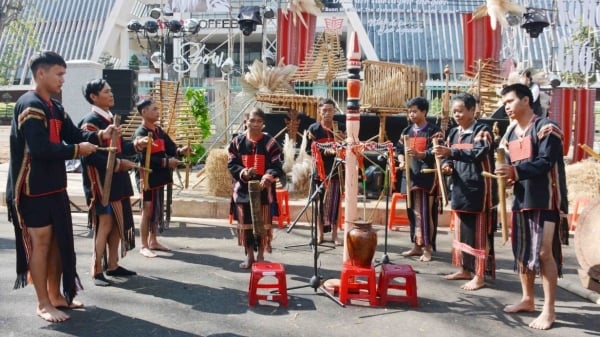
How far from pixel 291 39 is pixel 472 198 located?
8.77 metres

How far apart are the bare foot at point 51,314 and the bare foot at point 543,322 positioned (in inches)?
132

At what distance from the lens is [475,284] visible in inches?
213

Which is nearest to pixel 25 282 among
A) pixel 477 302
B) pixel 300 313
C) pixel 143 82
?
pixel 300 313

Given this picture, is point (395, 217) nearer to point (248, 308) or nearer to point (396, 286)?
point (396, 286)

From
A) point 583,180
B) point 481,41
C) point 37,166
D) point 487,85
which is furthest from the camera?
point 481,41

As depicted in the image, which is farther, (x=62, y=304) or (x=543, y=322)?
(x=62, y=304)

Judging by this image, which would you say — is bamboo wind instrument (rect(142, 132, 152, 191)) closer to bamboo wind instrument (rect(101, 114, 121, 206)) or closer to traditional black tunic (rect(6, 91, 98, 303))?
bamboo wind instrument (rect(101, 114, 121, 206))

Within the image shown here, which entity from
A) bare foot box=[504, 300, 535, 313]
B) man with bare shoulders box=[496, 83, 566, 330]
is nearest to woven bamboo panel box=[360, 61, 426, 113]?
man with bare shoulders box=[496, 83, 566, 330]

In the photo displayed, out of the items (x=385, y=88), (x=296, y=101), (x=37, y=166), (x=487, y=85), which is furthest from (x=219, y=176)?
(x=487, y=85)

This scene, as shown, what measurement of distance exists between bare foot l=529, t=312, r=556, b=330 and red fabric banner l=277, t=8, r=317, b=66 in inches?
387

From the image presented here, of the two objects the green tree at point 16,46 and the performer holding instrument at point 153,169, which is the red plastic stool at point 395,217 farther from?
the green tree at point 16,46

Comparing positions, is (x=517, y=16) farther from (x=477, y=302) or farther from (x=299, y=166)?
(x=477, y=302)

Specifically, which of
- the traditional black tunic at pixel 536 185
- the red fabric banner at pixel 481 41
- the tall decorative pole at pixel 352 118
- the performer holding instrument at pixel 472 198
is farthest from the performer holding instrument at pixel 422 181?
the red fabric banner at pixel 481 41

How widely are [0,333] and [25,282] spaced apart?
1.55 ft
